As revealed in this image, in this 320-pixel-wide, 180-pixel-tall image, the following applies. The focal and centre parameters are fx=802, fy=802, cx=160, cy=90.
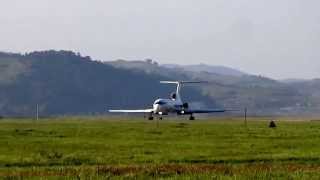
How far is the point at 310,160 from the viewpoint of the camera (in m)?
43.5

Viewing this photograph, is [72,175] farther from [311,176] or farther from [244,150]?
[244,150]

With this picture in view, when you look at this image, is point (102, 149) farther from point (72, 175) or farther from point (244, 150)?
point (72, 175)

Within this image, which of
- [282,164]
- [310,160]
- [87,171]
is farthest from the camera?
[310,160]

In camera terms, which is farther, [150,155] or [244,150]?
[244,150]

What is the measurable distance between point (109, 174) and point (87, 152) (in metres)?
17.5

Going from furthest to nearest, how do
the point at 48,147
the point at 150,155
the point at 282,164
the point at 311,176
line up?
the point at 48,147 < the point at 150,155 < the point at 282,164 < the point at 311,176

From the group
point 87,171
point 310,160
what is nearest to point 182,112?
point 310,160

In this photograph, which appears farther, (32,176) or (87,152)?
(87,152)

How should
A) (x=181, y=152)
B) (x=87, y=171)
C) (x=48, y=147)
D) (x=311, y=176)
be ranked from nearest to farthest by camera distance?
(x=311, y=176)
(x=87, y=171)
(x=181, y=152)
(x=48, y=147)

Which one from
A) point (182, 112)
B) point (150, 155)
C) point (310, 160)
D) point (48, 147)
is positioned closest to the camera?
point (310, 160)

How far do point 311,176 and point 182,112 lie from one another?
12002 centimetres

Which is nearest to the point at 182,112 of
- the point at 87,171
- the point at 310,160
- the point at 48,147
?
the point at 48,147

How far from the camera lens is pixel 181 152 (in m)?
50.5

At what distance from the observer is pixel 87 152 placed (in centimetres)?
5025
